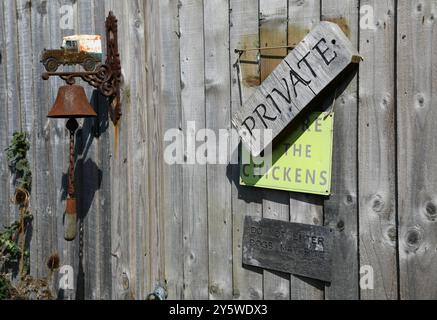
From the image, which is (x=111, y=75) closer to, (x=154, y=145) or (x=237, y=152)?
(x=154, y=145)

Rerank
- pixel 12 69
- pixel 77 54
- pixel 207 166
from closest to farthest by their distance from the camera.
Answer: pixel 207 166 → pixel 77 54 → pixel 12 69

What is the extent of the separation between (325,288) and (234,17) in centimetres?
129

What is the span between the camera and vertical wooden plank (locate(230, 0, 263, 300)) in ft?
8.26

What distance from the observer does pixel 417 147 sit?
207 centimetres

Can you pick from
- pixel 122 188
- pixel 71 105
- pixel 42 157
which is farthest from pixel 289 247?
pixel 42 157

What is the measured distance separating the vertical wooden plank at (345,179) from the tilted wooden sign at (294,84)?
8 centimetres

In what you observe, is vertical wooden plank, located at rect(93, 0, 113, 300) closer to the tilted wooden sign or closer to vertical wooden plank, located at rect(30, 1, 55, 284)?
vertical wooden plank, located at rect(30, 1, 55, 284)

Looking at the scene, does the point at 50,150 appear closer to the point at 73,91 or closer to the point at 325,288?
the point at 73,91

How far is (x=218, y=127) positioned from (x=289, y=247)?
2.20ft

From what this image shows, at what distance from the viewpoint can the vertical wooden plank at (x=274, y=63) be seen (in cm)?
242

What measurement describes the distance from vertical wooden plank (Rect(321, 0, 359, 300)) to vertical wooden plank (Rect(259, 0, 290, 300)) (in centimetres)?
21

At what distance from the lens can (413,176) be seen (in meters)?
2.08

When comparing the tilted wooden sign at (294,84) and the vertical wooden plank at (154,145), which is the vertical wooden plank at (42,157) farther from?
the tilted wooden sign at (294,84)

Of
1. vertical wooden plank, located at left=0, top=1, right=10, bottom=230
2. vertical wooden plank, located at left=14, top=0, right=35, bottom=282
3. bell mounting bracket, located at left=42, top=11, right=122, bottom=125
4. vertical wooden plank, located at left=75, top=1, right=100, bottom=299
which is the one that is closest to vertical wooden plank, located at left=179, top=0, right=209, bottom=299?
bell mounting bracket, located at left=42, top=11, right=122, bottom=125
